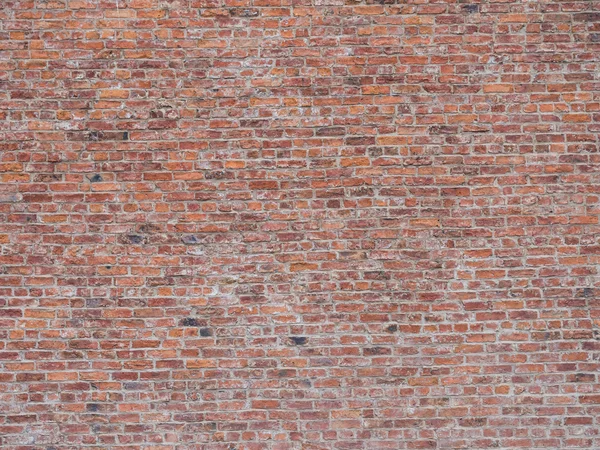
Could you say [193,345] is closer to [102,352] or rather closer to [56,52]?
[102,352]

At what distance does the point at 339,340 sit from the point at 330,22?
188 centimetres

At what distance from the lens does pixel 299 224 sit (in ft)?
11.2

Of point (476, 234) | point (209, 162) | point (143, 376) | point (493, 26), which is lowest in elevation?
point (143, 376)

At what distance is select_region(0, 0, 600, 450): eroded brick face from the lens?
3.36 m

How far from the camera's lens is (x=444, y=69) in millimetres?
3449

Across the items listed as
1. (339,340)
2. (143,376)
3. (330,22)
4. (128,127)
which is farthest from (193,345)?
(330,22)

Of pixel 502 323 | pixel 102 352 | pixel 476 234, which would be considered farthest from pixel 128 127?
pixel 502 323

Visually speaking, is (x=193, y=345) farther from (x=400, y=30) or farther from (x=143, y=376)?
(x=400, y=30)

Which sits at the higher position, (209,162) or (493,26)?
(493,26)

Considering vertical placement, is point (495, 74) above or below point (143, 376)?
above

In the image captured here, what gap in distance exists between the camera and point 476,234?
3.41 meters

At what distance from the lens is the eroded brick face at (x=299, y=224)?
11.0 ft

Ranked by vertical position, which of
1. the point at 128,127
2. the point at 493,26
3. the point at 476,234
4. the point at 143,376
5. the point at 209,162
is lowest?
the point at 143,376

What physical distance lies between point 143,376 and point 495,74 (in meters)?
2.72
